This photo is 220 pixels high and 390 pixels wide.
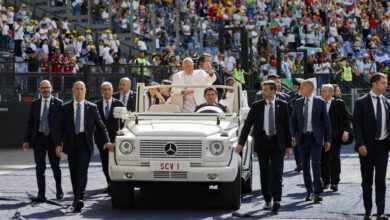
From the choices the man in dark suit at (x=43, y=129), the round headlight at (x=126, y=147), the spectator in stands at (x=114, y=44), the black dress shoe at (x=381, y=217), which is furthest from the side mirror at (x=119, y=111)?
the spectator in stands at (x=114, y=44)

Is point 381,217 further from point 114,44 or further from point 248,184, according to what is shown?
point 114,44

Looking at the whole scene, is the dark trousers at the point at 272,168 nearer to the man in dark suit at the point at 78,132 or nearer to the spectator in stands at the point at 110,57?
the man in dark suit at the point at 78,132

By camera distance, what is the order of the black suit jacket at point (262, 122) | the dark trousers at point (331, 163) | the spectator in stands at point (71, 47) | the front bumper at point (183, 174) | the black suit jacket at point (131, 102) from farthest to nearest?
1. the spectator in stands at point (71, 47)
2. the black suit jacket at point (131, 102)
3. the dark trousers at point (331, 163)
4. the black suit jacket at point (262, 122)
5. the front bumper at point (183, 174)

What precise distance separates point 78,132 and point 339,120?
4.31 metres

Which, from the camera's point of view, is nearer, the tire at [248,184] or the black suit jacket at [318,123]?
the black suit jacket at [318,123]

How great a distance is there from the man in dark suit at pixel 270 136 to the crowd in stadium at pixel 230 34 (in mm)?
11694

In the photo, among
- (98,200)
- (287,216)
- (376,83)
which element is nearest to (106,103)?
(98,200)

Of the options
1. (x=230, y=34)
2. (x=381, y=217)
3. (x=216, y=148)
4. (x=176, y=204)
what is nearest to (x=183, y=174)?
(x=216, y=148)

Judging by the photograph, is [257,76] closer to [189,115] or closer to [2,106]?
[2,106]

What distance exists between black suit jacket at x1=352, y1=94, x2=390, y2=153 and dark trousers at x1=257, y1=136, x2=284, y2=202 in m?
1.42

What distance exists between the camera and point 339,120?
13.5 m

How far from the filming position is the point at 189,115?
12.1 metres

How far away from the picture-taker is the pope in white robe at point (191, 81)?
12914mm

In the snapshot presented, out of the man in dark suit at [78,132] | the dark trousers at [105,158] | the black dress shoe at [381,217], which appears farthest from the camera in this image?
the dark trousers at [105,158]
